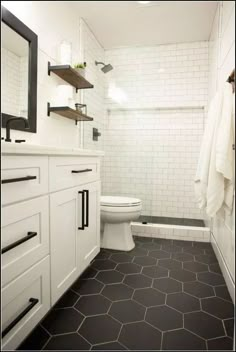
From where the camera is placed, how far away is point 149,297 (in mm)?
1423

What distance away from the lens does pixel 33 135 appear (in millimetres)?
1680

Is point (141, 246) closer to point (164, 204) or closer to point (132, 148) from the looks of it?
point (164, 204)

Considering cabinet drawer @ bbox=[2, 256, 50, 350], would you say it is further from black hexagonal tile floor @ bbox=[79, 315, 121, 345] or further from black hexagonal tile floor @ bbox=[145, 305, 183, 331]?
black hexagonal tile floor @ bbox=[145, 305, 183, 331]

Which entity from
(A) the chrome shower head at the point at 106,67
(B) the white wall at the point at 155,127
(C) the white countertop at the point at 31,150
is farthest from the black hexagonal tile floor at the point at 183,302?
(A) the chrome shower head at the point at 106,67

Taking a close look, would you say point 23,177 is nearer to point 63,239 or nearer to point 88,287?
point 63,239

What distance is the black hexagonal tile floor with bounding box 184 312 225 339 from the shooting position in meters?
1.12

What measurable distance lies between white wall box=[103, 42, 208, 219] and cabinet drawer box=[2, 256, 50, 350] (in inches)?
74.8

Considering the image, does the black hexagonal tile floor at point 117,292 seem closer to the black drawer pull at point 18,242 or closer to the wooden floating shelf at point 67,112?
the black drawer pull at point 18,242

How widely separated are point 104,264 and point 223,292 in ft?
2.80

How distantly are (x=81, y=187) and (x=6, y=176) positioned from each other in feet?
2.16

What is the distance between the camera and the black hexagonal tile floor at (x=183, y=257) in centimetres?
197

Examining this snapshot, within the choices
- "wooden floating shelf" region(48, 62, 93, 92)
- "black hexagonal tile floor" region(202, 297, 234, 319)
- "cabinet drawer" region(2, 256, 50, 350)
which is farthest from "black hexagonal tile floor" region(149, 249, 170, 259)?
"wooden floating shelf" region(48, 62, 93, 92)

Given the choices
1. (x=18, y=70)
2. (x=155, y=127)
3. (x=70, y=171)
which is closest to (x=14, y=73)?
(x=18, y=70)

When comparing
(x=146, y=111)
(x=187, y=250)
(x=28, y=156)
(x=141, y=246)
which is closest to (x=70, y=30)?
(x=146, y=111)
